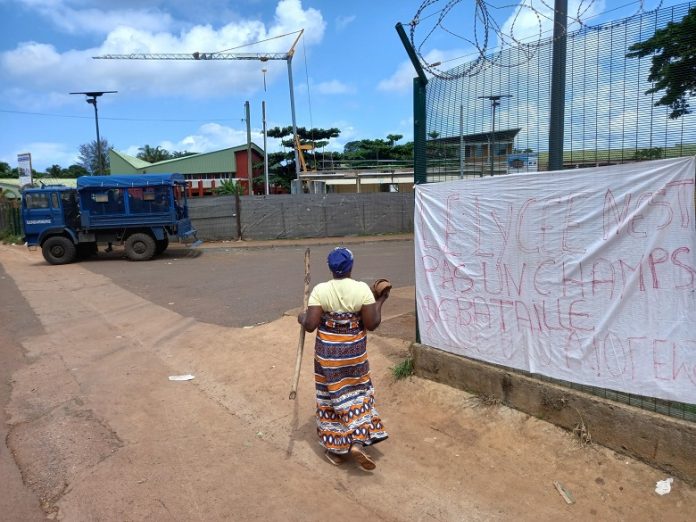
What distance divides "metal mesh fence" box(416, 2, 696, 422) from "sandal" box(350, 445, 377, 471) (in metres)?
1.40

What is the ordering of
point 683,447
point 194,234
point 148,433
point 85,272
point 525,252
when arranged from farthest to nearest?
point 194,234, point 85,272, point 148,433, point 525,252, point 683,447

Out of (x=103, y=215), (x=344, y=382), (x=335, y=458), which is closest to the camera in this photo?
(x=344, y=382)

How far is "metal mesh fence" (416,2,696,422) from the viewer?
3322 mm

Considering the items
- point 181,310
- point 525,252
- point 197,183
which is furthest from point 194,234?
point 197,183

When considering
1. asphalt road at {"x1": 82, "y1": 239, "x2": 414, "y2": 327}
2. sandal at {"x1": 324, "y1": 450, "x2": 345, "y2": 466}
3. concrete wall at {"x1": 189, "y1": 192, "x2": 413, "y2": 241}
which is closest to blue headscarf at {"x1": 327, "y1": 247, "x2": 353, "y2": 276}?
sandal at {"x1": 324, "y1": 450, "x2": 345, "y2": 466}

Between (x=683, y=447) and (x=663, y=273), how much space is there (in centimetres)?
100

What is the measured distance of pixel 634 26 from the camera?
3.45 m

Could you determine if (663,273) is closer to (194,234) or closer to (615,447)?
(615,447)

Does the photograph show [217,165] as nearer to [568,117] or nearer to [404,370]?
[404,370]

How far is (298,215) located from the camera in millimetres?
21750

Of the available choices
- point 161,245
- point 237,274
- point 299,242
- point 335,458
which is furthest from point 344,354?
point 299,242

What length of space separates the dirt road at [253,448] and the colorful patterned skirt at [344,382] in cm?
24

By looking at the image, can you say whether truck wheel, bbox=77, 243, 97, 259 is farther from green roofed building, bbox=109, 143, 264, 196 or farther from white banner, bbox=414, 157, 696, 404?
green roofed building, bbox=109, 143, 264, 196

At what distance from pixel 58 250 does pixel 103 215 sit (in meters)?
1.79
